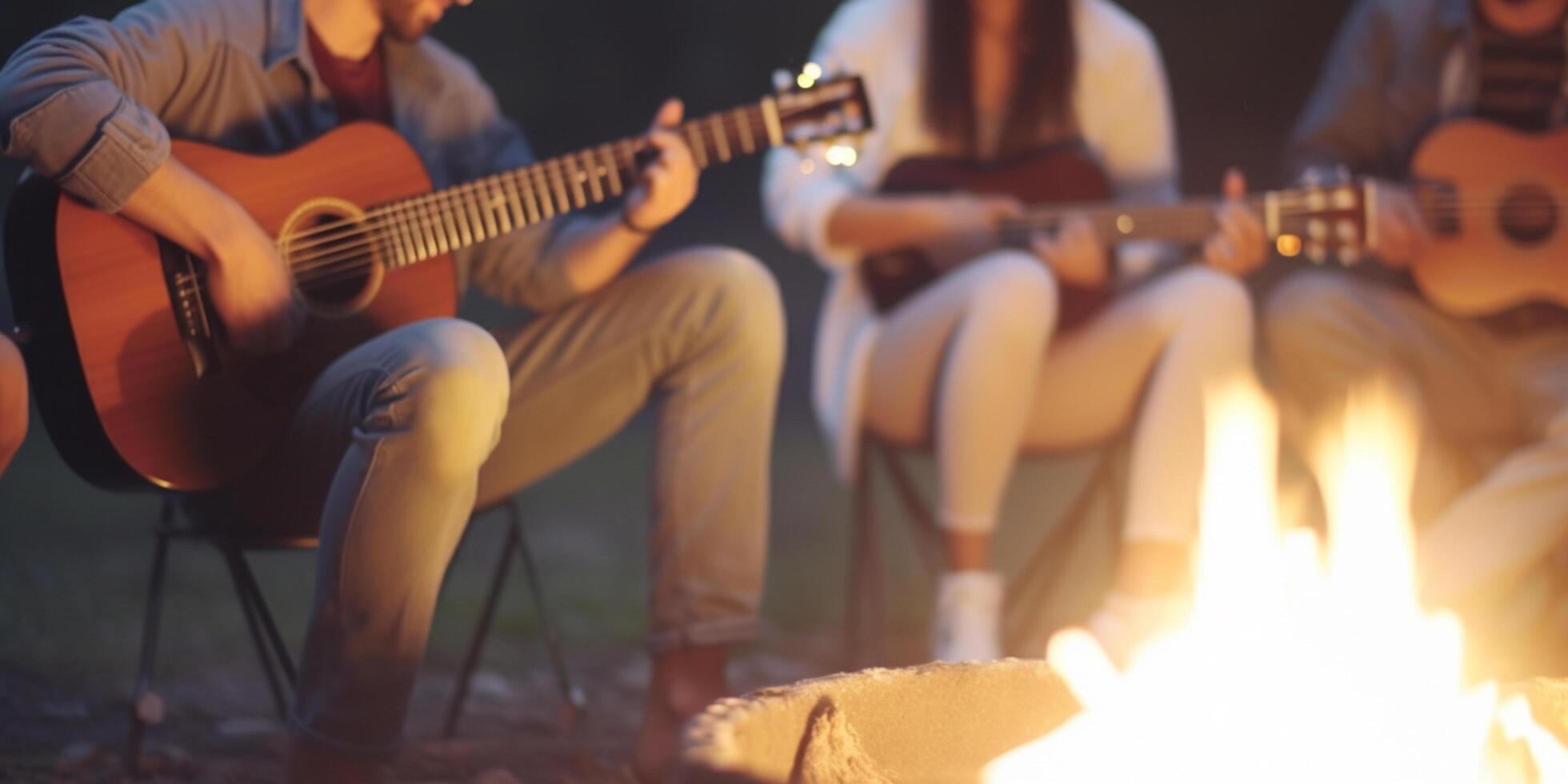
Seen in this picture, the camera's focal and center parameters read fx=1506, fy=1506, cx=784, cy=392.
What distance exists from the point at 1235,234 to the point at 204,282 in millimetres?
2020

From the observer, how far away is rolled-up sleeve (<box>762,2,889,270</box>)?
3.18 metres

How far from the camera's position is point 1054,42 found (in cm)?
326

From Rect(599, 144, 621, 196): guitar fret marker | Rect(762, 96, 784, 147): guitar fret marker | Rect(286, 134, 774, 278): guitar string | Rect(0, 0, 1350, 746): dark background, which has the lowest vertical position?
Rect(0, 0, 1350, 746): dark background

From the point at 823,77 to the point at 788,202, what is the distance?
1.65 ft

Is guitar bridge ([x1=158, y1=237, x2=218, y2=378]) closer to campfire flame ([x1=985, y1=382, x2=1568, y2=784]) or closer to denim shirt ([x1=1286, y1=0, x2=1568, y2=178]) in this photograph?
campfire flame ([x1=985, y1=382, x2=1568, y2=784])

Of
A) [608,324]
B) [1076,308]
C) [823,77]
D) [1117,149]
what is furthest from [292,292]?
[1117,149]

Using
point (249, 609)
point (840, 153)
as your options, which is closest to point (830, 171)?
point (840, 153)

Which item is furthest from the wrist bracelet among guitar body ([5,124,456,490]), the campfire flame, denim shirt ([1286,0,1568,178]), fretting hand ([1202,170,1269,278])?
denim shirt ([1286,0,1568,178])

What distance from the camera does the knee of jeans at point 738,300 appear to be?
2488 mm

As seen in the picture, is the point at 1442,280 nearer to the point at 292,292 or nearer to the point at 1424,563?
the point at 1424,563

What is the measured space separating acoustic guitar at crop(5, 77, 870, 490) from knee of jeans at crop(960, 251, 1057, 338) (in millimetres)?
607

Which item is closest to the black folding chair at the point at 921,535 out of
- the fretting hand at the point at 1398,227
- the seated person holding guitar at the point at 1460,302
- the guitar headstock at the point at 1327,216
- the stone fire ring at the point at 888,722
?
the seated person holding guitar at the point at 1460,302

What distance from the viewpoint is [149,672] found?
246 centimetres

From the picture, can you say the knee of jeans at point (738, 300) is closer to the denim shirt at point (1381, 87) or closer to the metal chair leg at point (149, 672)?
the metal chair leg at point (149, 672)
